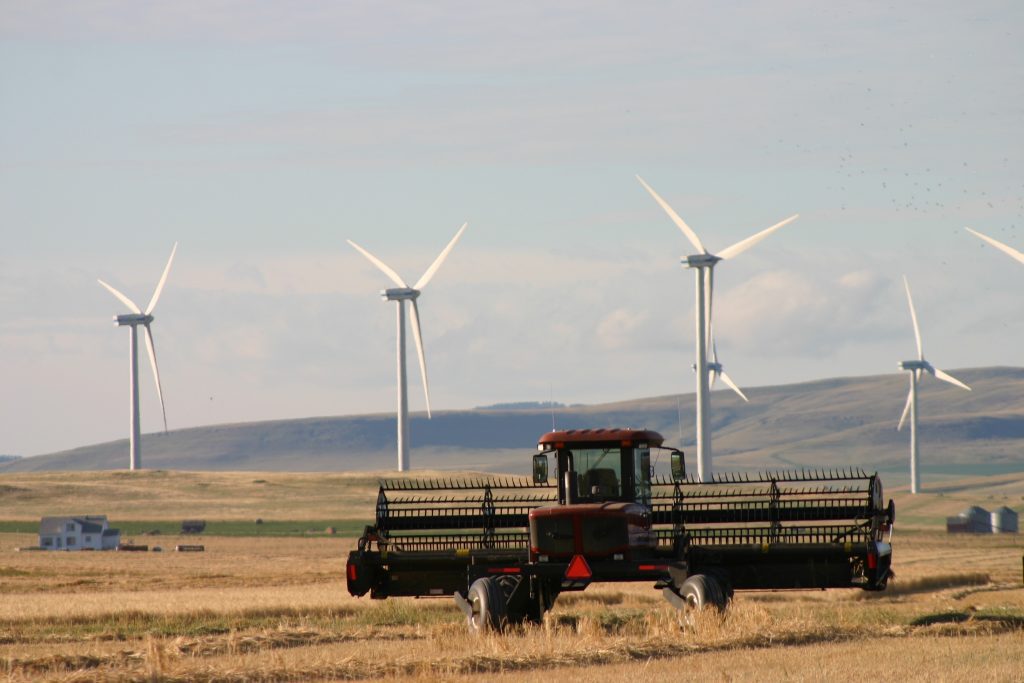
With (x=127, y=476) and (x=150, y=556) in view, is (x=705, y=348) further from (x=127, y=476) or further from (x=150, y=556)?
(x=127, y=476)

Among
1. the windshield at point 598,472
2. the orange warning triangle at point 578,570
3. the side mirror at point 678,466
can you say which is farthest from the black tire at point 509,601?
the side mirror at point 678,466

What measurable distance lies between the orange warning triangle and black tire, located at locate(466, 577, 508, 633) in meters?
1.30

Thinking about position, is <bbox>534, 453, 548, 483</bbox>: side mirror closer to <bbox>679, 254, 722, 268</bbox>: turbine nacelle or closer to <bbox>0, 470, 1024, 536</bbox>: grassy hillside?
<bbox>679, 254, 722, 268</bbox>: turbine nacelle

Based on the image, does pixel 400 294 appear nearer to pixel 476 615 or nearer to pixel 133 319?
pixel 133 319

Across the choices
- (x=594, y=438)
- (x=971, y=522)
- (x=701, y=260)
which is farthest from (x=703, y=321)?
(x=594, y=438)

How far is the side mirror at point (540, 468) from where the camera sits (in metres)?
28.9

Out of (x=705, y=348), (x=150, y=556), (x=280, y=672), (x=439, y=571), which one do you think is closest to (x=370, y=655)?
(x=280, y=672)

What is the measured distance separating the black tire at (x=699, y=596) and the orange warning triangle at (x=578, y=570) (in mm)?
1797

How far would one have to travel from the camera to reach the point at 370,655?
84.3ft

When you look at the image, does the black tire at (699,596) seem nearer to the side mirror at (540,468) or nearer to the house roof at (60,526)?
the side mirror at (540,468)

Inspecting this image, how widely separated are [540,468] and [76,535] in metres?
82.2

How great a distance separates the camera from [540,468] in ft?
95.0

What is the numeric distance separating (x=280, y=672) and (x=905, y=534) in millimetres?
101188

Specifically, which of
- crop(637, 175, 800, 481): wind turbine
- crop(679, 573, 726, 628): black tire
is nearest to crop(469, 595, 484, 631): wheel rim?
crop(679, 573, 726, 628): black tire
